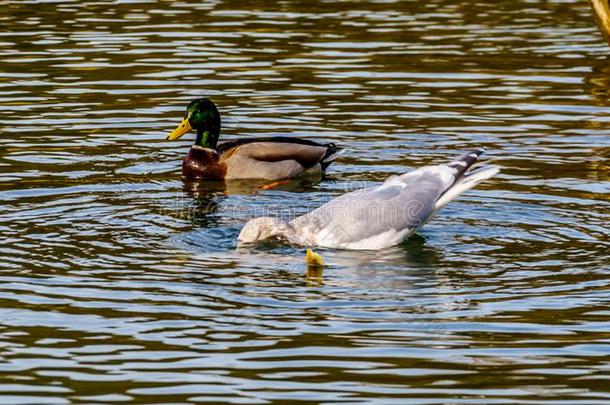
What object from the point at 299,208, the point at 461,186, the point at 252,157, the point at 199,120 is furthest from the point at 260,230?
the point at 199,120

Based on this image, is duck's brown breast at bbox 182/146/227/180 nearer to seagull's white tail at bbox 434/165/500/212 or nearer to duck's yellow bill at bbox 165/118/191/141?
duck's yellow bill at bbox 165/118/191/141

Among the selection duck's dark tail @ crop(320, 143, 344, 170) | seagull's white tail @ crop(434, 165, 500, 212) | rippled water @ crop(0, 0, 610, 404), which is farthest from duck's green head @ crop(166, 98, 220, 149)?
seagull's white tail @ crop(434, 165, 500, 212)

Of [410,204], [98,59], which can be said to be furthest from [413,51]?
[410,204]

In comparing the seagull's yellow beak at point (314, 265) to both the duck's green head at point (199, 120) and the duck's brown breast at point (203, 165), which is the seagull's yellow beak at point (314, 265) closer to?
the duck's brown breast at point (203, 165)

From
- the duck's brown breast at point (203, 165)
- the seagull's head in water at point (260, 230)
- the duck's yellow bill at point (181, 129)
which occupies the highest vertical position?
the duck's yellow bill at point (181, 129)

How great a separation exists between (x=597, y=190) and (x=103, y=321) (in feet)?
19.6

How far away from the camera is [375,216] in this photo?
12.0 meters

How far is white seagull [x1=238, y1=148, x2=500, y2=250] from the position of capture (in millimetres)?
11992

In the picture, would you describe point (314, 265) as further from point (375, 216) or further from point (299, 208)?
point (299, 208)

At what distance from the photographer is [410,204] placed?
1216cm

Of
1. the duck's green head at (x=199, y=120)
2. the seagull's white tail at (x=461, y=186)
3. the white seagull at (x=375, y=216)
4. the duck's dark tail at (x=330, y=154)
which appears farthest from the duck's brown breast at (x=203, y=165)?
the seagull's white tail at (x=461, y=186)

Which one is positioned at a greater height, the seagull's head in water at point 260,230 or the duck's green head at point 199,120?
the duck's green head at point 199,120

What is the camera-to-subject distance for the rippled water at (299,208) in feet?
28.8

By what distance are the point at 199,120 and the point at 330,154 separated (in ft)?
5.61
